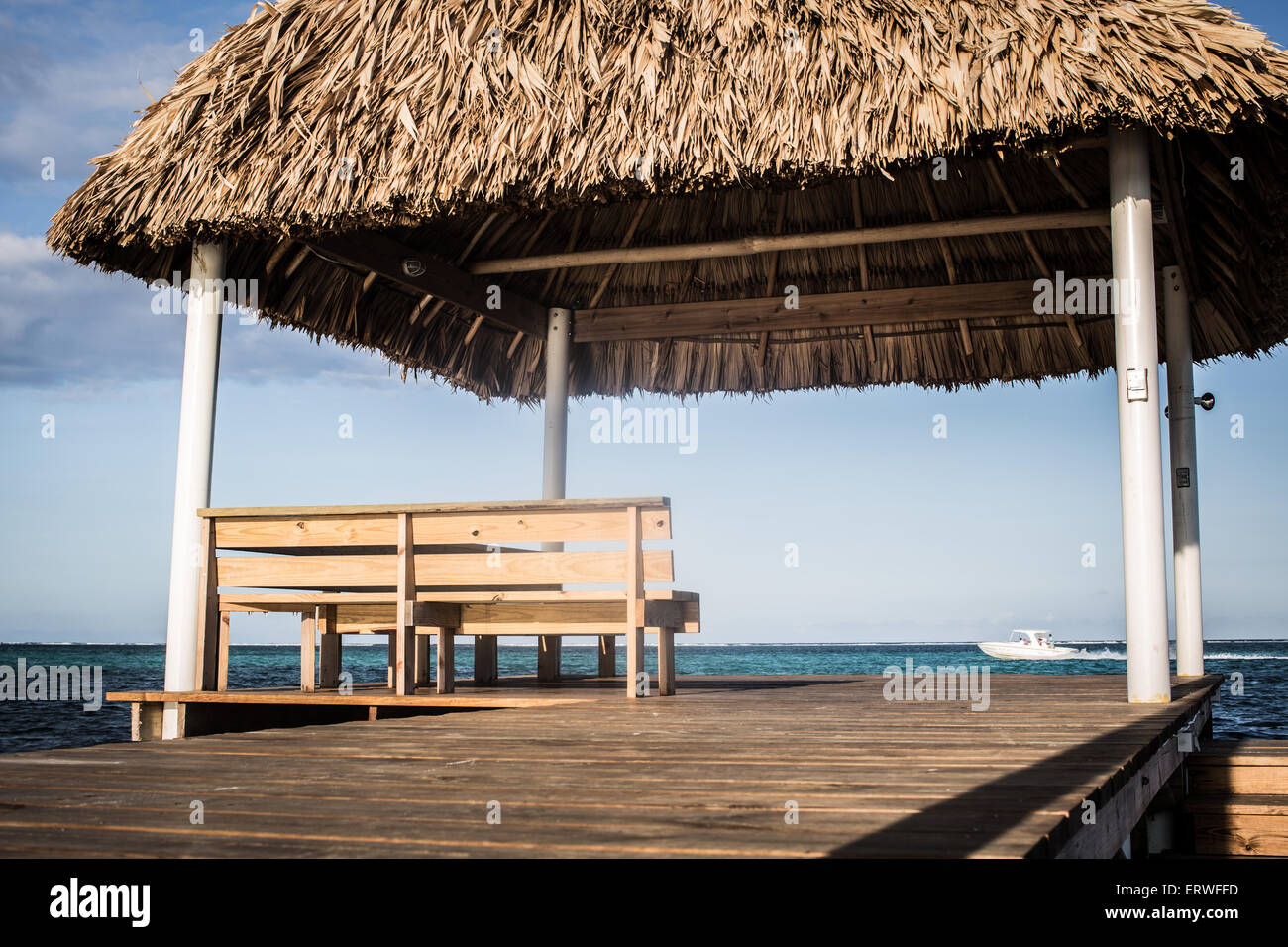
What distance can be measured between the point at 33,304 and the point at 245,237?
1593 cm

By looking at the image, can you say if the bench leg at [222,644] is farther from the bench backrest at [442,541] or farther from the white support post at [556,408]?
the white support post at [556,408]

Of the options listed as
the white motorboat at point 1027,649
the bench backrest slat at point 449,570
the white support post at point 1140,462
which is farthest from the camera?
the white motorboat at point 1027,649

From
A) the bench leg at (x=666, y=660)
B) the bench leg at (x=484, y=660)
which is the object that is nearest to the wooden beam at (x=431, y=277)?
the bench leg at (x=484, y=660)

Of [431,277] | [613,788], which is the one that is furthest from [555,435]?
[613,788]

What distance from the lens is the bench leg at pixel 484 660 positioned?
22.4 feet

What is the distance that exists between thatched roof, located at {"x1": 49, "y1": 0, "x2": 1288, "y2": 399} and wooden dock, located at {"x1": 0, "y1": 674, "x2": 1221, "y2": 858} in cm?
274

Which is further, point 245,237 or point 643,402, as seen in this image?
point 643,402

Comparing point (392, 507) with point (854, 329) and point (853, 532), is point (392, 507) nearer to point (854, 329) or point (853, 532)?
point (854, 329)

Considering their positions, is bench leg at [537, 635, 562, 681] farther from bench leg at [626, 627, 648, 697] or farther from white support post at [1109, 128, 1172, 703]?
white support post at [1109, 128, 1172, 703]

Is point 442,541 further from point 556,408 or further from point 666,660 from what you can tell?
point 556,408

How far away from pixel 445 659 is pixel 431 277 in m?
3.23

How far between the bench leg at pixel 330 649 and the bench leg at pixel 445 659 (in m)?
0.91

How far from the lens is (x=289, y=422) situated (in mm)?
16469

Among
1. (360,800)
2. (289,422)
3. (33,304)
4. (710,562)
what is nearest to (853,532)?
(710,562)
